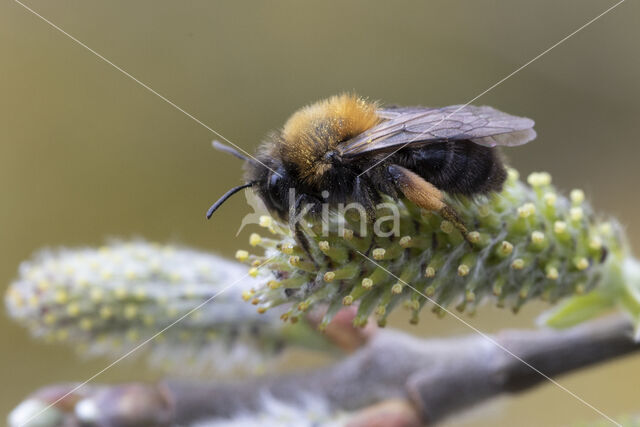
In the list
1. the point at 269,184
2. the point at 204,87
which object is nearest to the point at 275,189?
the point at 269,184

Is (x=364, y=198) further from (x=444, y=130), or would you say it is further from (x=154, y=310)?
(x=154, y=310)

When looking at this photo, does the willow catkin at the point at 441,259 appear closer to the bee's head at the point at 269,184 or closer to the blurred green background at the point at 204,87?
the bee's head at the point at 269,184

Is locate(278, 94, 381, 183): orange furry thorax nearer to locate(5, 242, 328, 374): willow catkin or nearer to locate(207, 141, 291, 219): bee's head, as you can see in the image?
locate(207, 141, 291, 219): bee's head

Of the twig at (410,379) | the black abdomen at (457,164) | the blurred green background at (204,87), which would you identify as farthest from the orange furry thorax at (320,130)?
the blurred green background at (204,87)

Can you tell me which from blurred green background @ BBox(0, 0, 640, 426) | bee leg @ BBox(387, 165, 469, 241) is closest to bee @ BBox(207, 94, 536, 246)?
bee leg @ BBox(387, 165, 469, 241)

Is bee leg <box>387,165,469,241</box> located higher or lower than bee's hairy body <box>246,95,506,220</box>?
lower

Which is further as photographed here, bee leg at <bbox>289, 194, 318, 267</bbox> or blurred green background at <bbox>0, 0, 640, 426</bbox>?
blurred green background at <bbox>0, 0, 640, 426</bbox>
